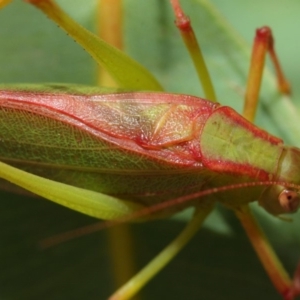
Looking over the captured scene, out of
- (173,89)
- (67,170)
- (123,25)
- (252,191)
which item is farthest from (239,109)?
(67,170)

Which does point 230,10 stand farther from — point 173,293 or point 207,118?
point 173,293

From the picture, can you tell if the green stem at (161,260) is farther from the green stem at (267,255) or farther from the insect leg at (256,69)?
the insect leg at (256,69)

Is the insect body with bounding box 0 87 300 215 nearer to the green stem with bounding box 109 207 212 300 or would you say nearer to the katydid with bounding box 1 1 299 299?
the katydid with bounding box 1 1 299 299

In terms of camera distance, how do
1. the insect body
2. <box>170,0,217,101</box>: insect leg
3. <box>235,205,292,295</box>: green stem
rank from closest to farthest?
the insect body
<box>170,0,217,101</box>: insect leg
<box>235,205,292,295</box>: green stem

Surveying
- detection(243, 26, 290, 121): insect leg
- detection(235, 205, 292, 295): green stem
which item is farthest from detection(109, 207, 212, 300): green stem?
detection(243, 26, 290, 121): insect leg

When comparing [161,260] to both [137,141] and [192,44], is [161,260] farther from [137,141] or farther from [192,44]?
[192,44]

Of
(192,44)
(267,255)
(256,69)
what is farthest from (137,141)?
(267,255)

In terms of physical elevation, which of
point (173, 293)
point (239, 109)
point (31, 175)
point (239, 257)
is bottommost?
point (173, 293)

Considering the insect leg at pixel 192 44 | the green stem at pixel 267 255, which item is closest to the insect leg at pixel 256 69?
the insect leg at pixel 192 44
